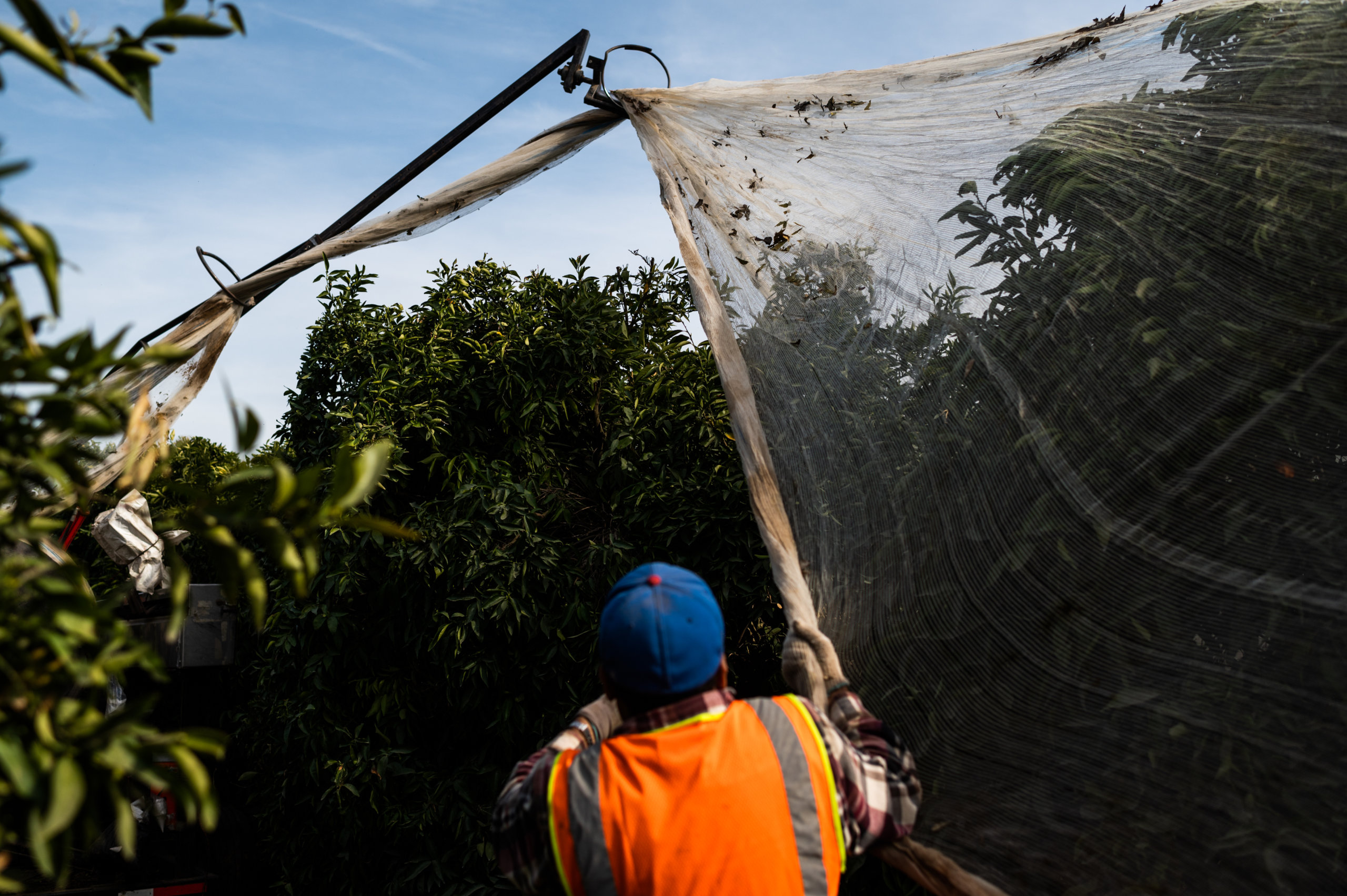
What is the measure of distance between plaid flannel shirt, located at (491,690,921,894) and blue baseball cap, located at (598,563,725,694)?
5 centimetres

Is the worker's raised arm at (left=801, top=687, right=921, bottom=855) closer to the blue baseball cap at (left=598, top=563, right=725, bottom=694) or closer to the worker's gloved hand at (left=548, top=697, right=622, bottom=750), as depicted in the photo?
the blue baseball cap at (left=598, top=563, right=725, bottom=694)

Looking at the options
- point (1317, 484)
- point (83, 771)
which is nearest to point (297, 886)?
point (83, 771)

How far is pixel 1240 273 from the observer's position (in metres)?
1.60

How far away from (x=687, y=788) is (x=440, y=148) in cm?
240

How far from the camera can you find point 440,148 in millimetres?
3080

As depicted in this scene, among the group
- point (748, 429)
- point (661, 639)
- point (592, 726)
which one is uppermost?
point (748, 429)

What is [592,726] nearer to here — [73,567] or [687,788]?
[687,788]

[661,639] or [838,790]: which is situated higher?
[661,639]

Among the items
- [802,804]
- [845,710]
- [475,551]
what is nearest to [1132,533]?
[845,710]

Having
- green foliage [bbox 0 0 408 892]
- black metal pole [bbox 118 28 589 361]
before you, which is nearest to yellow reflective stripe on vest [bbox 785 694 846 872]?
green foliage [bbox 0 0 408 892]

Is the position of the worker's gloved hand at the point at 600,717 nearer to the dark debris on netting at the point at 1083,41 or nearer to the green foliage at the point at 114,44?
the green foliage at the point at 114,44

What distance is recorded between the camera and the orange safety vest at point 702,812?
1404 millimetres

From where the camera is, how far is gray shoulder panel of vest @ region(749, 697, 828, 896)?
1.45m

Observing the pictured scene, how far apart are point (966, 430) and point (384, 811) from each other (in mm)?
2207
